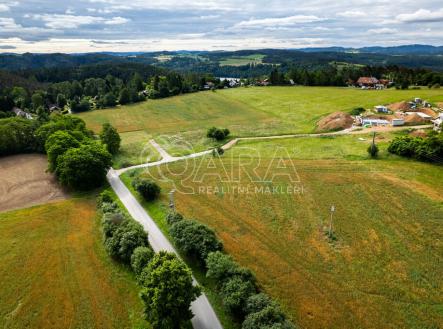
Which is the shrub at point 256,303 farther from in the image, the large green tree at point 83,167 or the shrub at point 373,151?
the shrub at point 373,151

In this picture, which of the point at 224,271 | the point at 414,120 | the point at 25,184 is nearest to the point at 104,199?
the point at 25,184

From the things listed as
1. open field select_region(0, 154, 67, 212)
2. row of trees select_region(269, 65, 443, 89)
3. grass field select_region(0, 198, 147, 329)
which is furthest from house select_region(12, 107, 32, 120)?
row of trees select_region(269, 65, 443, 89)

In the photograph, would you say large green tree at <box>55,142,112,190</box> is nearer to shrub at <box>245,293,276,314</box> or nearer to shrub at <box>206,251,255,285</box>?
shrub at <box>206,251,255,285</box>

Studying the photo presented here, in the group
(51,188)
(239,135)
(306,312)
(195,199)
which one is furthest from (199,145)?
(306,312)

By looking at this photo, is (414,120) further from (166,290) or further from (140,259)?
(166,290)

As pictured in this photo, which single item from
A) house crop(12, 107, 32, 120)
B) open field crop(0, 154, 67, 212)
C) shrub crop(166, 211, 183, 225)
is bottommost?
open field crop(0, 154, 67, 212)
